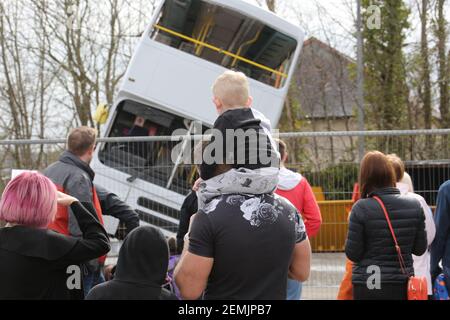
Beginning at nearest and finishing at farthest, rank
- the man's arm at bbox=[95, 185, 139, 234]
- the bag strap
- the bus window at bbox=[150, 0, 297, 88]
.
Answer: the bag strap, the man's arm at bbox=[95, 185, 139, 234], the bus window at bbox=[150, 0, 297, 88]

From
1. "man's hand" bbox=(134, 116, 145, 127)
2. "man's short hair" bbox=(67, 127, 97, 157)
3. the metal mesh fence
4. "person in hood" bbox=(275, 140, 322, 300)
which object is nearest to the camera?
"man's short hair" bbox=(67, 127, 97, 157)

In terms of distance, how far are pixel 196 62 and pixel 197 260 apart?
29.2 ft

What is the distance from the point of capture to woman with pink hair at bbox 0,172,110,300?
3605mm

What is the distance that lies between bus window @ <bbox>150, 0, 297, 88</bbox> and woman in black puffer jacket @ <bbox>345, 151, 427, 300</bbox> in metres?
7.36

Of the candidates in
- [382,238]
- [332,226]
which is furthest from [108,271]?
[332,226]

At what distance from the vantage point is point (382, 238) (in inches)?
193

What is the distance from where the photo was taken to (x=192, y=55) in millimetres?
12086

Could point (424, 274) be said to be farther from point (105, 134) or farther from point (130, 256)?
point (105, 134)

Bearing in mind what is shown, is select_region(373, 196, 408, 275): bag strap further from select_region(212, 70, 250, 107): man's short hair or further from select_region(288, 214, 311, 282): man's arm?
select_region(212, 70, 250, 107): man's short hair

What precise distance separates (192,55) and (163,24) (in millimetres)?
794

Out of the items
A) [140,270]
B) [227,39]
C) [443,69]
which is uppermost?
[443,69]

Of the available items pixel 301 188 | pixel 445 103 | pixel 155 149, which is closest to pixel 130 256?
pixel 301 188

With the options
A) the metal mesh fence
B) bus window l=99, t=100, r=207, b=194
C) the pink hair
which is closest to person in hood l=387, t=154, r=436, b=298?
the metal mesh fence
